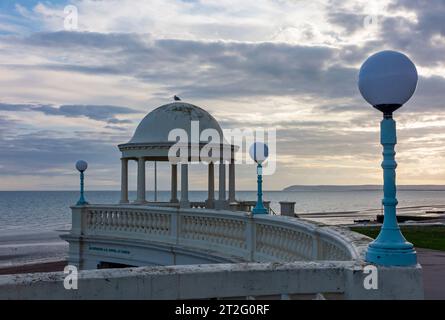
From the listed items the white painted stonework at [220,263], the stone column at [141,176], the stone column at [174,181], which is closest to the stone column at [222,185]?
the stone column at [141,176]

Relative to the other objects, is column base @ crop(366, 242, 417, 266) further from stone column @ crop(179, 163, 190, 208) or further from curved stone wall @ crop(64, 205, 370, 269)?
stone column @ crop(179, 163, 190, 208)

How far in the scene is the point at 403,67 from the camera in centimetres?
480

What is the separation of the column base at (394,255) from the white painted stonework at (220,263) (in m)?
0.08

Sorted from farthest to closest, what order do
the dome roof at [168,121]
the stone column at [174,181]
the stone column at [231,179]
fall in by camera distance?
the stone column at [174,181] → the stone column at [231,179] → the dome roof at [168,121]

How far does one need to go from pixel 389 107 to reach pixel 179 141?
1329cm

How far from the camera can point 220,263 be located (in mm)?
7836

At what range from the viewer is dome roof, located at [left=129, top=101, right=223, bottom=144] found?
1864 cm

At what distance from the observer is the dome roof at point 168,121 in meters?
18.6

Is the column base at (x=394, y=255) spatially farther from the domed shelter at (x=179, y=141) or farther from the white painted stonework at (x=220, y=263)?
the domed shelter at (x=179, y=141)

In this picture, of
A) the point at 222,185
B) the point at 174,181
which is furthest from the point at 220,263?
the point at 174,181
